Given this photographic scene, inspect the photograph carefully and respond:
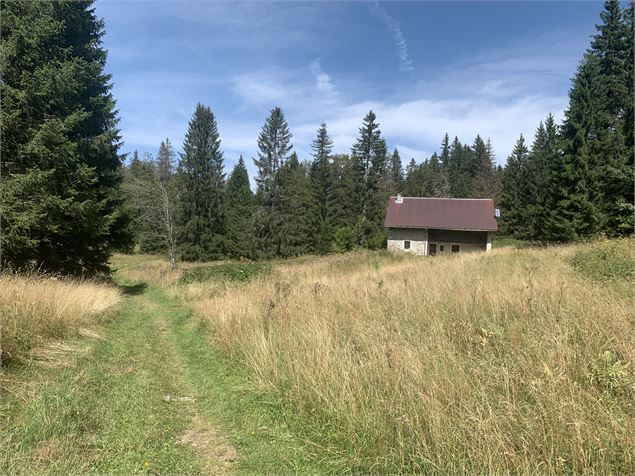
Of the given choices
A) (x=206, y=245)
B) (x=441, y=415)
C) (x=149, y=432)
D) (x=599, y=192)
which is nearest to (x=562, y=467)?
(x=441, y=415)

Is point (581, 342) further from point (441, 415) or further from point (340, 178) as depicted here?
point (340, 178)

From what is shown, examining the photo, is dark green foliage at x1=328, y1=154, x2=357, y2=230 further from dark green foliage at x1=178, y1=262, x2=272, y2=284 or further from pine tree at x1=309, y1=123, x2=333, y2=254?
dark green foliage at x1=178, y1=262, x2=272, y2=284

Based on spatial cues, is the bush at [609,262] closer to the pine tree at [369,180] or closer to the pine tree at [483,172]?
the pine tree at [369,180]

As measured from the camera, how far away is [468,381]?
3.32 metres

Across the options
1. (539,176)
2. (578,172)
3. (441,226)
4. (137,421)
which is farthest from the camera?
(539,176)

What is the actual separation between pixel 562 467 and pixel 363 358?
212 cm

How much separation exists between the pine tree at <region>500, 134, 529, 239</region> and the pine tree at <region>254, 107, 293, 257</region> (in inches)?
1359

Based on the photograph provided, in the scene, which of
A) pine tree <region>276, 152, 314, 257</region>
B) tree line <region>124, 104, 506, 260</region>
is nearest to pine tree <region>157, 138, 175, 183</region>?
tree line <region>124, 104, 506, 260</region>

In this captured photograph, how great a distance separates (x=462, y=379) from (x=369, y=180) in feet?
173

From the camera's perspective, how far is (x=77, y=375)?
4.56 m

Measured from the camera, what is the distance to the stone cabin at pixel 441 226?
3731cm

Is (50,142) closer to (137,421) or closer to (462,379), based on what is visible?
(137,421)

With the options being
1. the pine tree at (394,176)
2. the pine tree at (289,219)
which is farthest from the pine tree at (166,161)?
the pine tree at (394,176)

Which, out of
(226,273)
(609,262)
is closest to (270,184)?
(226,273)
